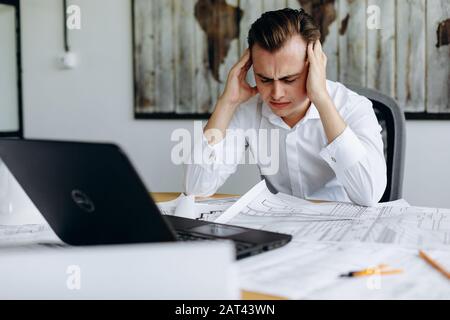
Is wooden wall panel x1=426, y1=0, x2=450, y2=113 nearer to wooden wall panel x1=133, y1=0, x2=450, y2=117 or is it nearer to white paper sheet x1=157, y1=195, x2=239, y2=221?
wooden wall panel x1=133, y1=0, x2=450, y2=117

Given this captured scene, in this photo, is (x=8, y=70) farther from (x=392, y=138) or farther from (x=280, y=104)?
(x=392, y=138)

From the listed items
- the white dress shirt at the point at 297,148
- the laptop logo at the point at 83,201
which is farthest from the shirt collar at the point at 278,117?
the laptop logo at the point at 83,201

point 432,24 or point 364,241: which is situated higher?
point 432,24

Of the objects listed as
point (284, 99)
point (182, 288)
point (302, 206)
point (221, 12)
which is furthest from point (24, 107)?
point (182, 288)

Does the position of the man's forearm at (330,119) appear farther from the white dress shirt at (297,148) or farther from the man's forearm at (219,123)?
the man's forearm at (219,123)

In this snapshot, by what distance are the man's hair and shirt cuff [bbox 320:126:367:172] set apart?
321 mm

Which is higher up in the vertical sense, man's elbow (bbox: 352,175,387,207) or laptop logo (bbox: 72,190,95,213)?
laptop logo (bbox: 72,190,95,213)

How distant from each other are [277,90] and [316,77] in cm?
11

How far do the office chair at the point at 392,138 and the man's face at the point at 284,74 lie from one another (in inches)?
9.3

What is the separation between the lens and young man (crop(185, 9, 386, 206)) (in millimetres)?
1409

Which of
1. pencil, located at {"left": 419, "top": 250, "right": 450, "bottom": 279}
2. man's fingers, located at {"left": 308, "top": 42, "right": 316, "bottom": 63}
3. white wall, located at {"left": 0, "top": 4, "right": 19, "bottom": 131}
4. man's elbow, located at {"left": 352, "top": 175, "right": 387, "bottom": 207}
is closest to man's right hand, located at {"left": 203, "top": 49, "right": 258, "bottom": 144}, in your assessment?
man's fingers, located at {"left": 308, "top": 42, "right": 316, "bottom": 63}
